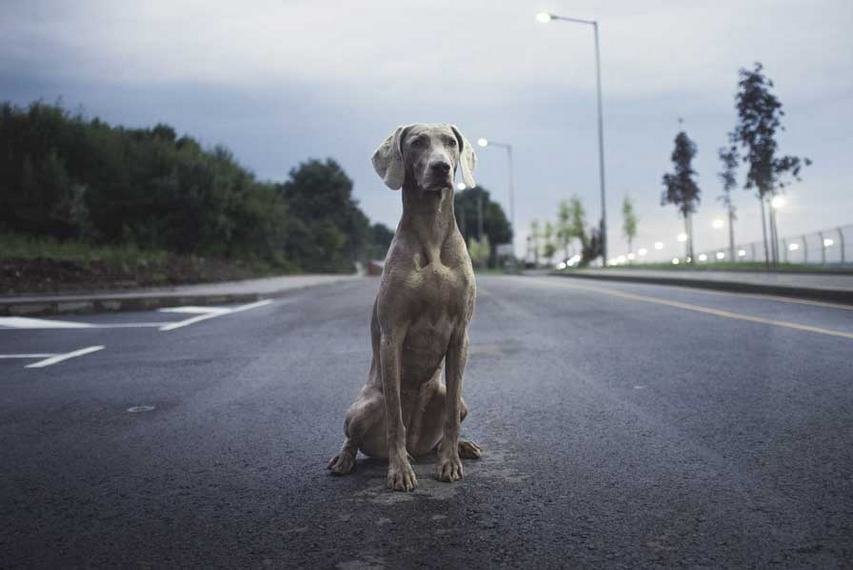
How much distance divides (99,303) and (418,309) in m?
12.9

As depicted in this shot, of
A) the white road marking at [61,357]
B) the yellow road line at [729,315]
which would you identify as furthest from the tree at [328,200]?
the white road marking at [61,357]

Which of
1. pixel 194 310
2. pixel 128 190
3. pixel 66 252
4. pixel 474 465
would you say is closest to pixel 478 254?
pixel 128 190

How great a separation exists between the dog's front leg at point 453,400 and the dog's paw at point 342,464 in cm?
43

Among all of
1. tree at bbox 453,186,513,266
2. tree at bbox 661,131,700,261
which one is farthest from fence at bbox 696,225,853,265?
tree at bbox 453,186,513,266

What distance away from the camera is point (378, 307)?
3.27 metres

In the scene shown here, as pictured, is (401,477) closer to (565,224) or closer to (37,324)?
(37,324)

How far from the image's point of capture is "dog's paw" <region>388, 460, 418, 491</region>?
3.08 metres

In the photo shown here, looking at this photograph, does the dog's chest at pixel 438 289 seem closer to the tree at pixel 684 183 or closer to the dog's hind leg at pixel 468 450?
the dog's hind leg at pixel 468 450

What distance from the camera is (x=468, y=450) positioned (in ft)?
11.8

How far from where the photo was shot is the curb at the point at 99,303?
1333cm

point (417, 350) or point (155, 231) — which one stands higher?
point (155, 231)

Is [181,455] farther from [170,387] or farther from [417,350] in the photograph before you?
[170,387]

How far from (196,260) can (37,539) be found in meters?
24.3

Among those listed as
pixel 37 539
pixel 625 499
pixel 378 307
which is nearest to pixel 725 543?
pixel 625 499
